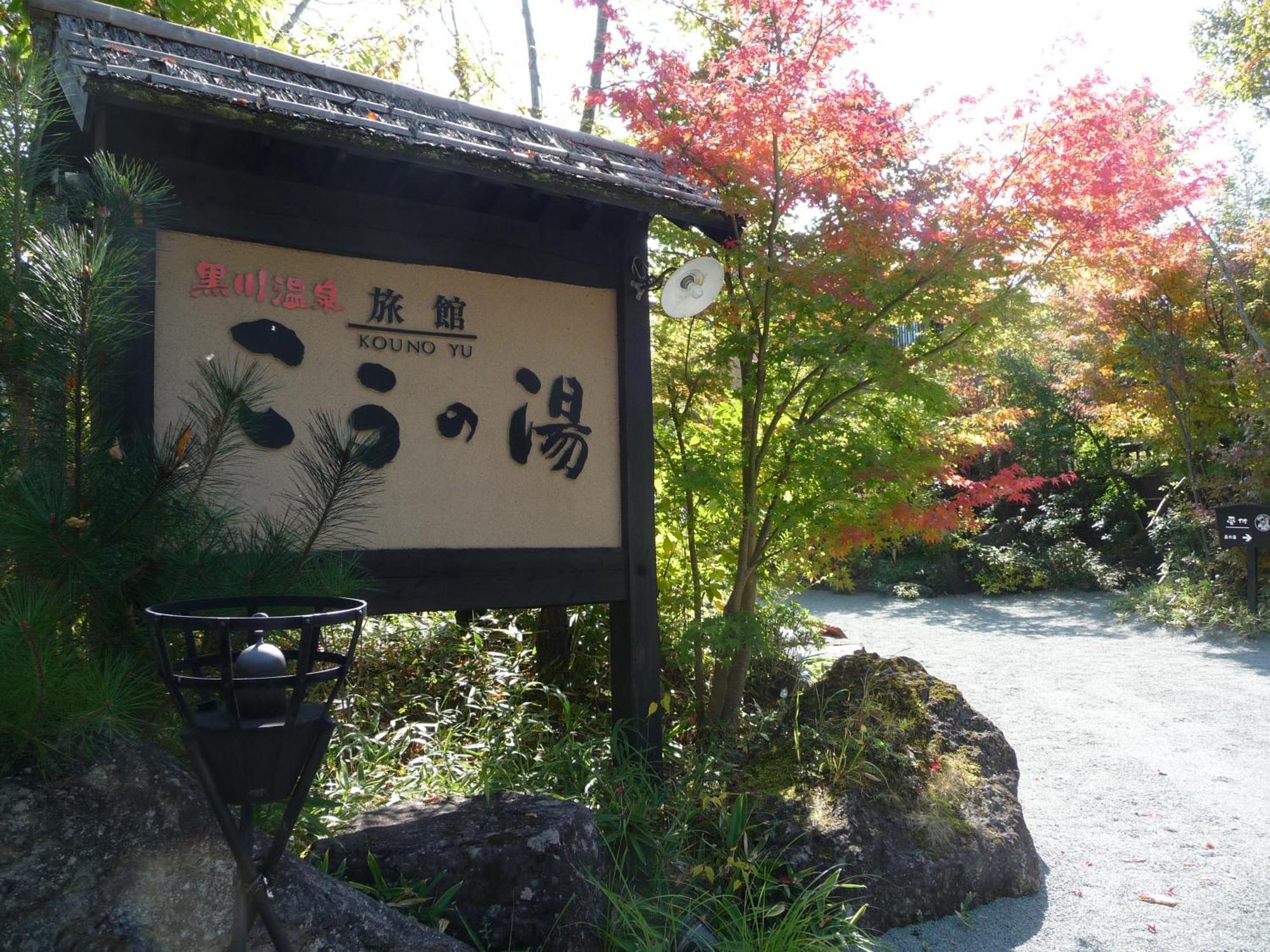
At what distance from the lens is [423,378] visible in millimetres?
4277

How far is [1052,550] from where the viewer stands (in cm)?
1458

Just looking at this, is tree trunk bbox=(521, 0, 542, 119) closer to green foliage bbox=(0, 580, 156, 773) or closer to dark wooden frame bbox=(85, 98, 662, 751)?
dark wooden frame bbox=(85, 98, 662, 751)

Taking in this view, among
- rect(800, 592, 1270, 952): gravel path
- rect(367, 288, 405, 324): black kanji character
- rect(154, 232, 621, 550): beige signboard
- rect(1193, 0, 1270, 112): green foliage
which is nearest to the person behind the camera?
rect(154, 232, 621, 550): beige signboard

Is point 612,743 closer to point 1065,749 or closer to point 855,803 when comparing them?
point 855,803

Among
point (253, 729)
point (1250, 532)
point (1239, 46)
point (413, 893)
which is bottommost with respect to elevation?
point (413, 893)

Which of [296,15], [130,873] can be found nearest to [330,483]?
[130,873]

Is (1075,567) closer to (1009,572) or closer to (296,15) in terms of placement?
(1009,572)

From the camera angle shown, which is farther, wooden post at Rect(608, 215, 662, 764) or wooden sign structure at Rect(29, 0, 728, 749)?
wooden post at Rect(608, 215, 662, 764)

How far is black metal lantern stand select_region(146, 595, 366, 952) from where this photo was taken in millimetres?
2010

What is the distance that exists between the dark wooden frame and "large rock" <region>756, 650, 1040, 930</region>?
940mm

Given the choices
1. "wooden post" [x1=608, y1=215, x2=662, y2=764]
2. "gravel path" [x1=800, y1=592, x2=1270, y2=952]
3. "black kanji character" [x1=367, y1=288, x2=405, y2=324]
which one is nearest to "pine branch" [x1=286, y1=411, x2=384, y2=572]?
"black kanji character" [x1=367, y1=288, x2=405, y2=324]

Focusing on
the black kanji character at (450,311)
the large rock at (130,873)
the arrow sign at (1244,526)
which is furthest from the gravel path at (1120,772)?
the black kanji character at (450,311)

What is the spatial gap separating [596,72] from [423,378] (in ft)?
8.94

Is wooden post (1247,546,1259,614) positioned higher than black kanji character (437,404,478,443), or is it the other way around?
black kanji character (437,404,478,443)
